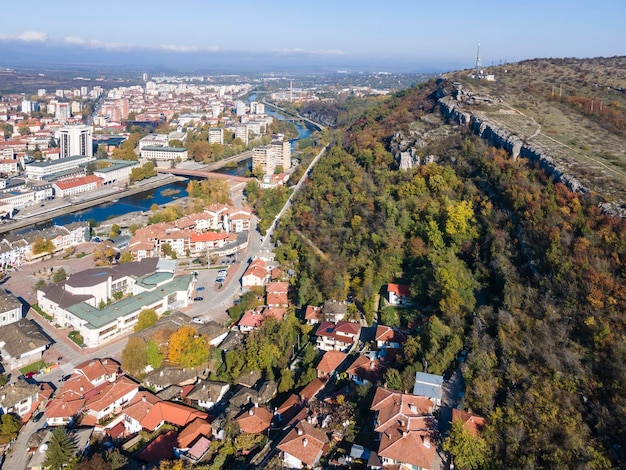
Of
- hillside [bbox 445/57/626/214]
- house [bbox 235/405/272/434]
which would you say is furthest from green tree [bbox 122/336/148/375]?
hillside [bbox 445/57/626/214]

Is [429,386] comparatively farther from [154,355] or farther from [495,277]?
[154,355]

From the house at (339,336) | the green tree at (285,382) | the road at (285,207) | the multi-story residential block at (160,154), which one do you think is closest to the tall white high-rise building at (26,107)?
the multi-story residential block at (160,154)

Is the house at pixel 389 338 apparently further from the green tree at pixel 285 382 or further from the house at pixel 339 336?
the green tree at pixel 285 382

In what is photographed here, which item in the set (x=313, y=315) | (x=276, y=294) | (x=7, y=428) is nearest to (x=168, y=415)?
(x=7, y=428)

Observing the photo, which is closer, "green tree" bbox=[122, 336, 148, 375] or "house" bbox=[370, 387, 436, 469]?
"house" bbox=[370, 387, 436, 469]

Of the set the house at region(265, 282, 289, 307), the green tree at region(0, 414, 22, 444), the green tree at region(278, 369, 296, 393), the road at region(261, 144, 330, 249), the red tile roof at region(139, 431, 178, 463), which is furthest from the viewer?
the road at region(261, 144, 330, 249)

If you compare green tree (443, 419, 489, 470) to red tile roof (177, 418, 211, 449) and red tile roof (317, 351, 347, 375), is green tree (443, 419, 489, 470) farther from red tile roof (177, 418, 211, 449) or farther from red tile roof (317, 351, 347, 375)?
red tile roof (177, 418, 211, 449)
